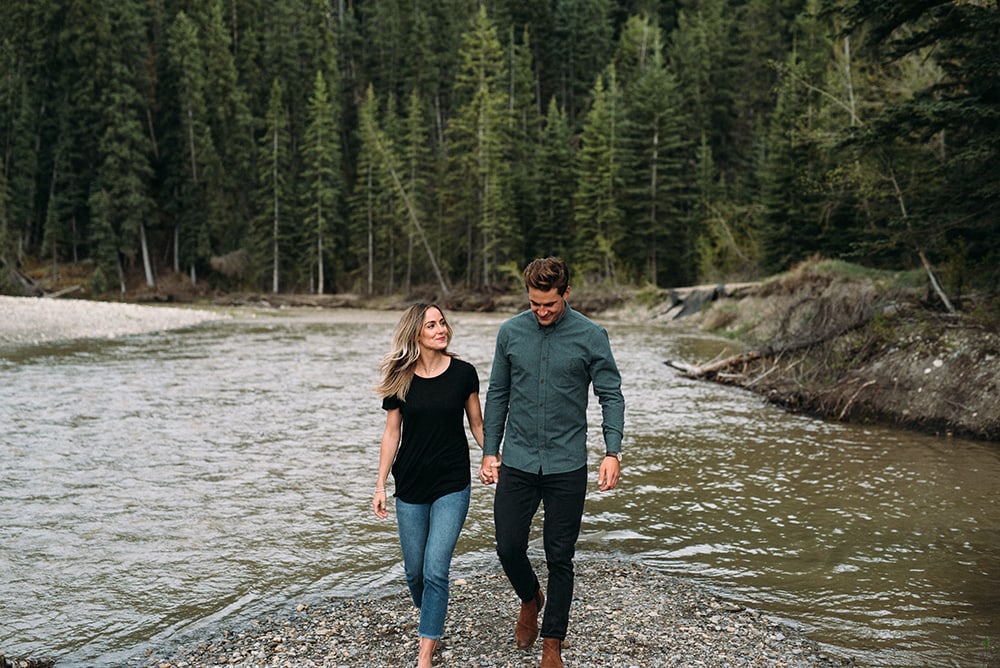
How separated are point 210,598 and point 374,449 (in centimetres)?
532

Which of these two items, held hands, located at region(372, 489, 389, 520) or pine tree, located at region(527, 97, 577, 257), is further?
pine tree, located at region(527, 97, 577, 257)

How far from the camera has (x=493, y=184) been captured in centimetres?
5019

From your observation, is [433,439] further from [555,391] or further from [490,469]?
[555,391]

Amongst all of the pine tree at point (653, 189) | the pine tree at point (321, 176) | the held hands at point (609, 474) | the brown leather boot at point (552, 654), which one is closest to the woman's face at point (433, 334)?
the held hands at point (609, 474)

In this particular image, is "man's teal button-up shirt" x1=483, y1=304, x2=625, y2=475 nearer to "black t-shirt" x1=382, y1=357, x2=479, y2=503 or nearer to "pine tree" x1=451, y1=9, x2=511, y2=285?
"black t-shirt" x1=382, y1=357, x2=479, y2=503

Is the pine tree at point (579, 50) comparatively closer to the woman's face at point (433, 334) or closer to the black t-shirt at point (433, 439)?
the woman's face at point (433, 334)

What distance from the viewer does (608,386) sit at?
4.39m

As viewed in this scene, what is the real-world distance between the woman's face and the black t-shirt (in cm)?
17

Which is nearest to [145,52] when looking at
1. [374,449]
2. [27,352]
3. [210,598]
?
[27,352]

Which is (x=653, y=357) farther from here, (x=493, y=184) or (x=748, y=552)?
(x=493, y=184)

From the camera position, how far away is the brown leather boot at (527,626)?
4.61m

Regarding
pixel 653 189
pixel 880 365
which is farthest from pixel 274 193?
pixel 880 365

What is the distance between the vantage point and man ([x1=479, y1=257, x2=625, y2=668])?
429 cm

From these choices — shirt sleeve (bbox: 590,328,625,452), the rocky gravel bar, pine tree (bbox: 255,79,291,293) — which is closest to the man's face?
shirt sleeve (bbox: 590,328,625,452)
